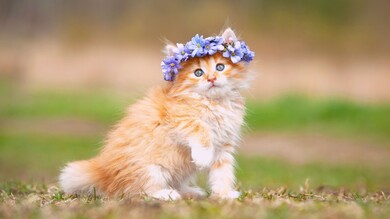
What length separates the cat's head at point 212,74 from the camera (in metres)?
5.51

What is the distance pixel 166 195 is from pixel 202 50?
1134mm

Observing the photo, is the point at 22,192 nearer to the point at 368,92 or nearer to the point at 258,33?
the point at 368,92

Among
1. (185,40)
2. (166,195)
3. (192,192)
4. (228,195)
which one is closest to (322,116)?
Answer: (185,40)

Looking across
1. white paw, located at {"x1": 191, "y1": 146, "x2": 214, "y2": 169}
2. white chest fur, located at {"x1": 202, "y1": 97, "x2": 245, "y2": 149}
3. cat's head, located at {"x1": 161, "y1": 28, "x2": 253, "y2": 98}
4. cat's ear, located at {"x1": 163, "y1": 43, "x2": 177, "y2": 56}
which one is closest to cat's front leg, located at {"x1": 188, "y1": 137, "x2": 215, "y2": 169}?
white paw, located at {"x1": 191, "y1": 146, "x2": 214, "y2": 169}

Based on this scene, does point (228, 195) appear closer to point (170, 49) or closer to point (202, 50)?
point (202, 50)

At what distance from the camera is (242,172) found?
1066 centimetres

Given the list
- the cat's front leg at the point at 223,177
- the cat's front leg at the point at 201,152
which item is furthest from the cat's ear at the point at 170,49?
the cat's front leg at the point at 223,177

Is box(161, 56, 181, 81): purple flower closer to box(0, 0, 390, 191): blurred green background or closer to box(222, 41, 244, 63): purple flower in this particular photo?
box(222, 41, 244, 63): purple flower

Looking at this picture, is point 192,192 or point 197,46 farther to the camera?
point 192,192

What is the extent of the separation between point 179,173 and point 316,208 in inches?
52.1

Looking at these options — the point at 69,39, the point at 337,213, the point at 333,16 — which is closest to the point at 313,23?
the point at 333,16

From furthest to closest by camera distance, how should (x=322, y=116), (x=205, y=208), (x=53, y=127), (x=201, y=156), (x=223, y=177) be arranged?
1. (x=53, y=127)
2. (x=322, y=116)
3. (x=223, y=177)
4. (x=201, y=156)
5. (x=205, y=208)

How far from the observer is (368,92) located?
19.3 m

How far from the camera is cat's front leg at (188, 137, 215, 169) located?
17.2 ft
